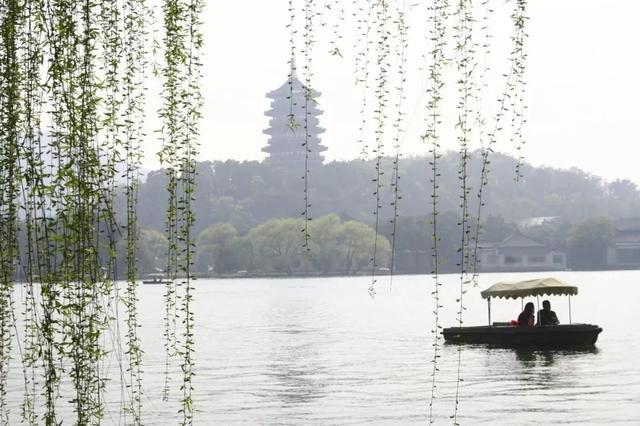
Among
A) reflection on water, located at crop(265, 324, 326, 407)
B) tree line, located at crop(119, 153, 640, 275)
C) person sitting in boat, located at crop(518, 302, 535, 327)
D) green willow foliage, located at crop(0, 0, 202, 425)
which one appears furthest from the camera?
tree line, located at crop(119, 153, 640, 275)

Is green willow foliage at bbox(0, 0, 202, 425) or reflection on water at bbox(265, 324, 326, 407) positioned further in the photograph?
reflection on water at bbox(265, 324, 326, 407)

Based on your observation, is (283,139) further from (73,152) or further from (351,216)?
(73,152)

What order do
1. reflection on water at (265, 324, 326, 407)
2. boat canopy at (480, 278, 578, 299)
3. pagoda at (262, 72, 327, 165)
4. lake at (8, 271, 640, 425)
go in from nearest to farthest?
1. lake at (8, 271, 640, 425)
2. reflection on water at (265, 324, 326, 407)
3. boat canopy at (480, 278, 578, 299)
4. pagoda at (262, 72, 327, 165)

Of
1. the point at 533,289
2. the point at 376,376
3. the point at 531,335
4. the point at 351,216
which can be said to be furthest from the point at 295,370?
the point at 351,216

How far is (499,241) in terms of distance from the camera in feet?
401

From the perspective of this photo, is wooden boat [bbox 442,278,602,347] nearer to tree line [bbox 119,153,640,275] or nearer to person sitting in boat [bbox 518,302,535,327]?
person sitting in boat [bbox 518,302,535,327]

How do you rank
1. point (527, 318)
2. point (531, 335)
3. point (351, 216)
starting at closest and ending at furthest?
point (531, 335) < point (527, 318) < point (351, 216)

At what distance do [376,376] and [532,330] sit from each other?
4.73 meters

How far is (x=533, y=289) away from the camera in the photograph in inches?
1243

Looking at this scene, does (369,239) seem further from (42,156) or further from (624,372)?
(42,156)

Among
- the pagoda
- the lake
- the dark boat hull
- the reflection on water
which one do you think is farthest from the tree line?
the dark boat hull

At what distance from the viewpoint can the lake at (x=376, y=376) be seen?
21.6 m

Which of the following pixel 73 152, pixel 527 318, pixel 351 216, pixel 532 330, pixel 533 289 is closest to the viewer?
pixel 73 152

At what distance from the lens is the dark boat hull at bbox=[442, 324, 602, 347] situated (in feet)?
102
